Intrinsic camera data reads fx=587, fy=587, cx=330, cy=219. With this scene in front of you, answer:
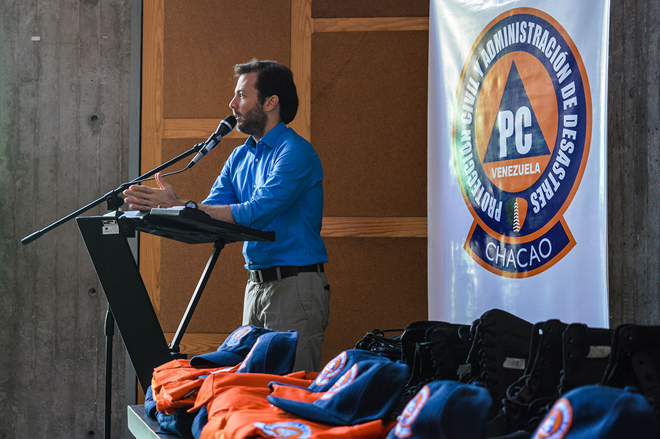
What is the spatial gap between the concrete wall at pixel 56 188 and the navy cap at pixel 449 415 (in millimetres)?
2994

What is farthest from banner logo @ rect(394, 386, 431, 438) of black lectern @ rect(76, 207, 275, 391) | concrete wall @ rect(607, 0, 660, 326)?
concrete wall @ rect(607, 0, 660, 326)

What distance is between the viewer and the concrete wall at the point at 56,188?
343 centimetres

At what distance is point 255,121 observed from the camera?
2.22 m

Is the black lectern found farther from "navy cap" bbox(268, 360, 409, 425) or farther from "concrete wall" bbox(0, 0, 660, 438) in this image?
"concrete wall" bbox(0, 0, 660, 438)

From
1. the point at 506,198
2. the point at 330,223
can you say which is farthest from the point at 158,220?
the point at 330,223

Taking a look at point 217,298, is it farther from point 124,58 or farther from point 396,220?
point 124,58

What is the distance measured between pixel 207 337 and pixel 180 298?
27 centimetres

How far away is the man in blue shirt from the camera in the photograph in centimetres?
195

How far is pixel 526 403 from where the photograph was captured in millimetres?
807

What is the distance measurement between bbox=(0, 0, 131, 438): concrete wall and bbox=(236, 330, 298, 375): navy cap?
2386 millimetres

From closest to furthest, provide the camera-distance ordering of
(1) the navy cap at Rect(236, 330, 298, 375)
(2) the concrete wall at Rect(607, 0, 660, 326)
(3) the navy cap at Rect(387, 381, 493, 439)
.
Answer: (3) the navy cap at Rect(387, 381, 493, 439), (1) the navy cap at Rect(236, 330, 298, 375), (2) the concrete wall at Rect(607, 0, 660, 326)

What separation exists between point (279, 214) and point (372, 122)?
4.94ft

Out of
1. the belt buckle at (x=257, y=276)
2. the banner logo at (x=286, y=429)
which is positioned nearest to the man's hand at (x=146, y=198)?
→ the belt buckle at (x=257, y=276)

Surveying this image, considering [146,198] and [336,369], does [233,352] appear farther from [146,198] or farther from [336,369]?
[146,198]
